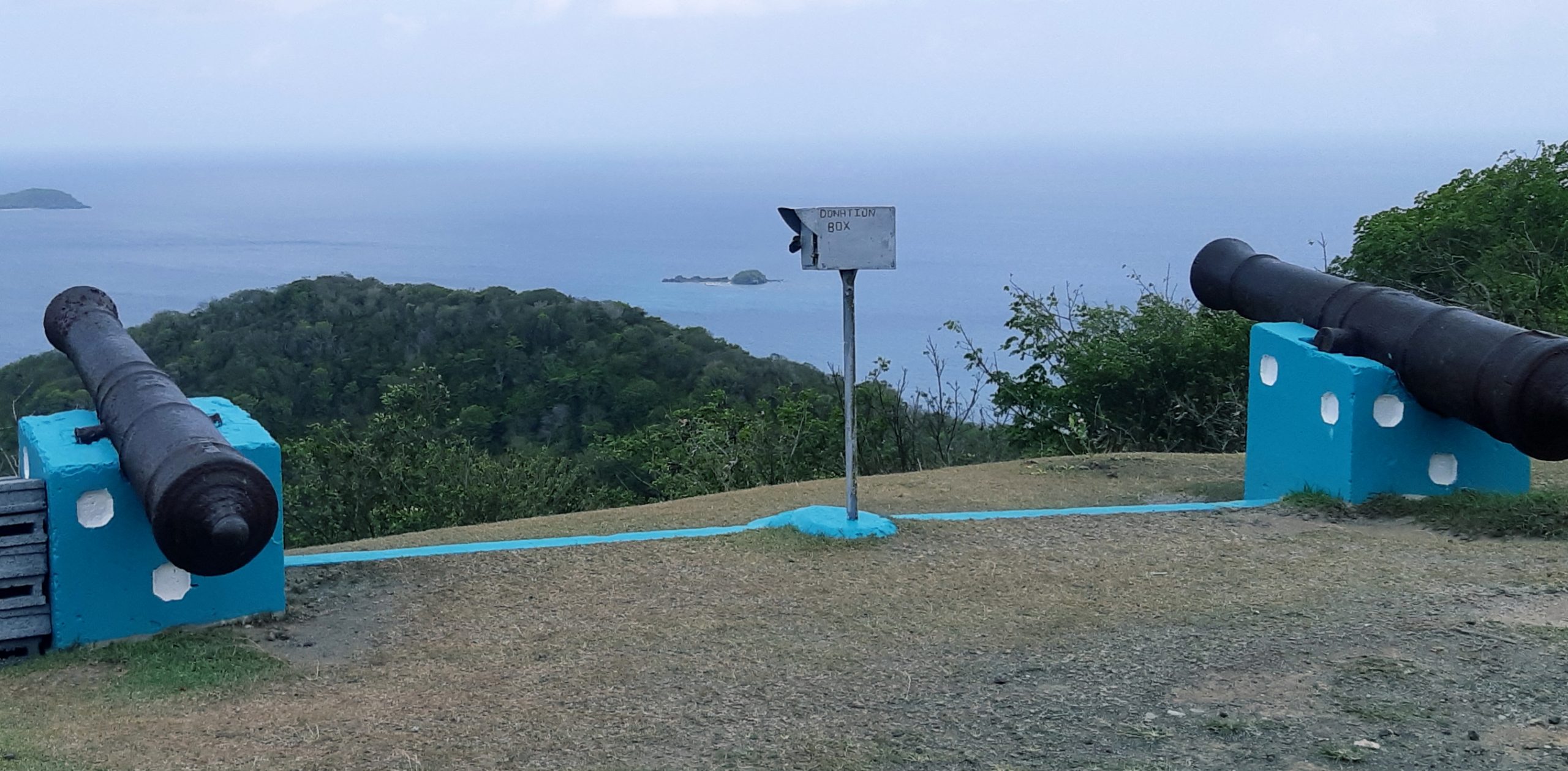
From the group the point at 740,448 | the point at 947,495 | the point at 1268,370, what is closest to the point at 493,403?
the point at 740,448

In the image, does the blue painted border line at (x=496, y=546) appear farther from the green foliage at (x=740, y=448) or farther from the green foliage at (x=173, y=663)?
the green foliage at (x=740, y=448)

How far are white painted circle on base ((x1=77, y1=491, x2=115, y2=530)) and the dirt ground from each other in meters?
0.56

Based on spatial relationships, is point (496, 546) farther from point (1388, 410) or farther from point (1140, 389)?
point (1140, 389)

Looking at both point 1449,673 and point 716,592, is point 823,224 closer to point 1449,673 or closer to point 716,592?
point 716,592

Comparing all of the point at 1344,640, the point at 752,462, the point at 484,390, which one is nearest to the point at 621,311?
the point at 484,390

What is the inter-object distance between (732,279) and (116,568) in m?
58.5

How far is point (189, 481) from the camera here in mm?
5172

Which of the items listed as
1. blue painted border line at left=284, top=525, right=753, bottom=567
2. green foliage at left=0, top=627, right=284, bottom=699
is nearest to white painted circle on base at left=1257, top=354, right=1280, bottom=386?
A: blue painted border line at left=284, top=525, right=753, bottom=567

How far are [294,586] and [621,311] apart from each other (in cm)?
2043

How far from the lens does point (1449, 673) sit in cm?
480

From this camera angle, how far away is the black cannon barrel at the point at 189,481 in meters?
5.16

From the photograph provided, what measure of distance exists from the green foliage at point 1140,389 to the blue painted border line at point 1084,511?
4.19 metres

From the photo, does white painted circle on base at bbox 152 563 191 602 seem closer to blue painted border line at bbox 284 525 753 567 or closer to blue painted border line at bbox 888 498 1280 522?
blue painted border line at bbox 284 525 753 567

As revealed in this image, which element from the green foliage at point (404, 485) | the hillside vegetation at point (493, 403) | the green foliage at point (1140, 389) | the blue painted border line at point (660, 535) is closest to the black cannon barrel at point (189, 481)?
the blue painted border line at point (660, 535)
